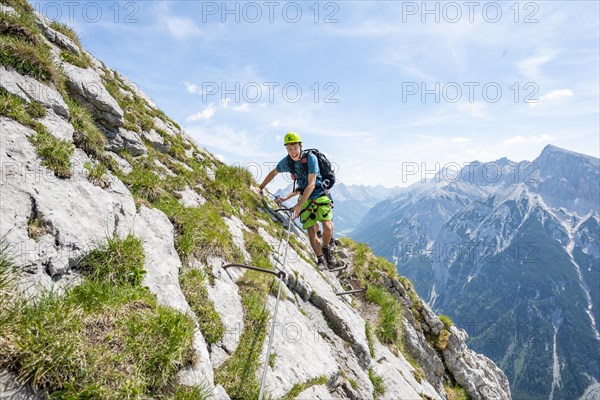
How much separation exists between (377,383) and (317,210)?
6732 millimetres

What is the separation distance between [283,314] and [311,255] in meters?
7.39

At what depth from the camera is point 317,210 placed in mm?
14297

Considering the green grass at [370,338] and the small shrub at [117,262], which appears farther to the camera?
the green grass at [370,338]

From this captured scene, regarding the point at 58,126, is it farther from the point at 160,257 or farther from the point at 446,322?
the point at 446,322

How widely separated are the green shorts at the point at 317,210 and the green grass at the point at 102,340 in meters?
8.88

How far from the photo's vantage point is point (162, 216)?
29.5 feet

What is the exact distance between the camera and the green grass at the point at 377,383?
1048cm

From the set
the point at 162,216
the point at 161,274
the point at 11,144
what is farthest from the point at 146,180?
the point at 161,274

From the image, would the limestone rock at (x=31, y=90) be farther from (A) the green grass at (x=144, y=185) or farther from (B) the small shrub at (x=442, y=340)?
(B) the small shrub at (x=442, y=340)

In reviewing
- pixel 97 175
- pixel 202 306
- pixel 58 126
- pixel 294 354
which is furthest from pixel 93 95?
pixel 294 354

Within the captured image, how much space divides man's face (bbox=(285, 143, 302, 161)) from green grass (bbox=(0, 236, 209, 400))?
8.79m

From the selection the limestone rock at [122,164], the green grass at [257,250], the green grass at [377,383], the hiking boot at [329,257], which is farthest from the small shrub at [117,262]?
the hiking boot at [329,257]

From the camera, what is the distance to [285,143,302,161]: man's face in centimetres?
1395

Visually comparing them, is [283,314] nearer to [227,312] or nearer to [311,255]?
[227,312]
